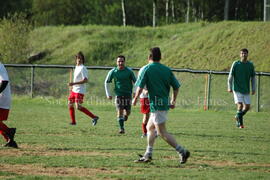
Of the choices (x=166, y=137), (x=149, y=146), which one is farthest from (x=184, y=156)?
(x=149, y=146)

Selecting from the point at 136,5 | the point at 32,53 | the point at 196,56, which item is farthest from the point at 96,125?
the point at 136,5

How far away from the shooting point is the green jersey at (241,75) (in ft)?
57.4

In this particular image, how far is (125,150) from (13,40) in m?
28.8

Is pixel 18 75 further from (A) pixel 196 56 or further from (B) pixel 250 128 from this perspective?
(B) pixel 250 128

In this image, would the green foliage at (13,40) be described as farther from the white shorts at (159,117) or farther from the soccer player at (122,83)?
the white shorts at (159,117)

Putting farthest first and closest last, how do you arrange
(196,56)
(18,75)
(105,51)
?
1. (105,51)
2. (196,56)
3. (18,75)

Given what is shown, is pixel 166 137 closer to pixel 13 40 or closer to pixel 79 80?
pixel 79 80

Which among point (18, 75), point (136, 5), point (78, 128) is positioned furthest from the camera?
point (136, 5)

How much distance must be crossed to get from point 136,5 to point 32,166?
58498 mm

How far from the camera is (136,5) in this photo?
224 ft

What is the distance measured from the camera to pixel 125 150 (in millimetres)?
12789

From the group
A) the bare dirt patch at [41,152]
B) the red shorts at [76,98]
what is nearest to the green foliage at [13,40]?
the red shorts at [76,98]

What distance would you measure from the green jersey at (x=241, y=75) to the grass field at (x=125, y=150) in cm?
117

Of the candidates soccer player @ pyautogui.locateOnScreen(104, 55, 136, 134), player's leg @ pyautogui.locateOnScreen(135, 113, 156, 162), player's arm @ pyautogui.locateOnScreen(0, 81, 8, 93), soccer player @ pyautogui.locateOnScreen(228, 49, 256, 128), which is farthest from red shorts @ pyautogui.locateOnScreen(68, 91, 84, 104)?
player's leg @ pyautogui.locateOnScreen(135, 113, 156, 162)
